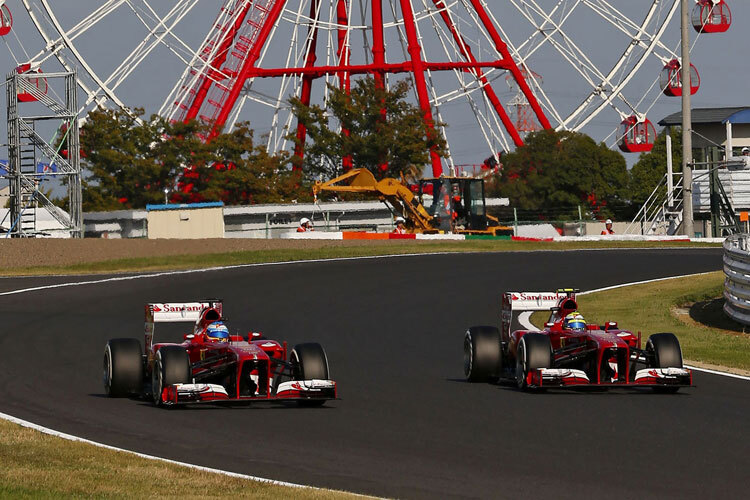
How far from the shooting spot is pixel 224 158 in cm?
7831

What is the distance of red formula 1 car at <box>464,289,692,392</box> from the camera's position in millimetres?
13992

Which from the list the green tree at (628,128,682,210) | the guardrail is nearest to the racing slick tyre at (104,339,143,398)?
the guardrail

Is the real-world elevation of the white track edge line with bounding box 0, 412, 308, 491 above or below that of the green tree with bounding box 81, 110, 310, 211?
below

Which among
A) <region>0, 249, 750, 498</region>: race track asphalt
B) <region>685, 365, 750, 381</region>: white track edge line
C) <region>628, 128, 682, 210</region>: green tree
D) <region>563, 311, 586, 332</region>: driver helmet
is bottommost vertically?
<region>685, 365, 750, 381</region>: white track edge line

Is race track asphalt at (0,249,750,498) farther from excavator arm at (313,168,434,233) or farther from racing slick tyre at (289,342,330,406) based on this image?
excavator arm at (313,168,434,233)

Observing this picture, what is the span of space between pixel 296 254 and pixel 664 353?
29.6 meters

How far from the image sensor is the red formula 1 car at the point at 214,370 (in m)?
13.1

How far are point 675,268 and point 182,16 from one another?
118 ft

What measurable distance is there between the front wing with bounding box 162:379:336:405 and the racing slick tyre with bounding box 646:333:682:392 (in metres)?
3.48

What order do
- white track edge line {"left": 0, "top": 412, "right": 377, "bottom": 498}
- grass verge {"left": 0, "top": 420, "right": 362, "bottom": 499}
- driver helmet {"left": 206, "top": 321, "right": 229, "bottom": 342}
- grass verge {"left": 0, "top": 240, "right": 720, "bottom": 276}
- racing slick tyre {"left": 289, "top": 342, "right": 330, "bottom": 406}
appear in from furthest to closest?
grass verge {"left": 0, "top": 240, "right": 720, "bottom": 276}, driver helmet {"left": 206, "top": 321, "right": 229, "bottom": 342}, racing slick tyre {"left": 289, "top": 342, "right": 330, "bottom": 406}, white track edge line {"left": 0, "top": 412, "right": 377, "bottom": 498}, grass verge {"left": 0, "top": 420, "right": 362, "bottom": 499}

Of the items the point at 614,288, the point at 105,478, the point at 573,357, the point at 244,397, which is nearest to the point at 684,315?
the point at 614,288

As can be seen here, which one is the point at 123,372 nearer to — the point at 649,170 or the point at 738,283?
the point at 738,283

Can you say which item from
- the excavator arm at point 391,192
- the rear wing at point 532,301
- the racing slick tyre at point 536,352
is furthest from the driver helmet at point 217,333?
the excavator arm at point 391,192

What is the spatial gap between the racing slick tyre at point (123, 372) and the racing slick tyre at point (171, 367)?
774 millimetres
